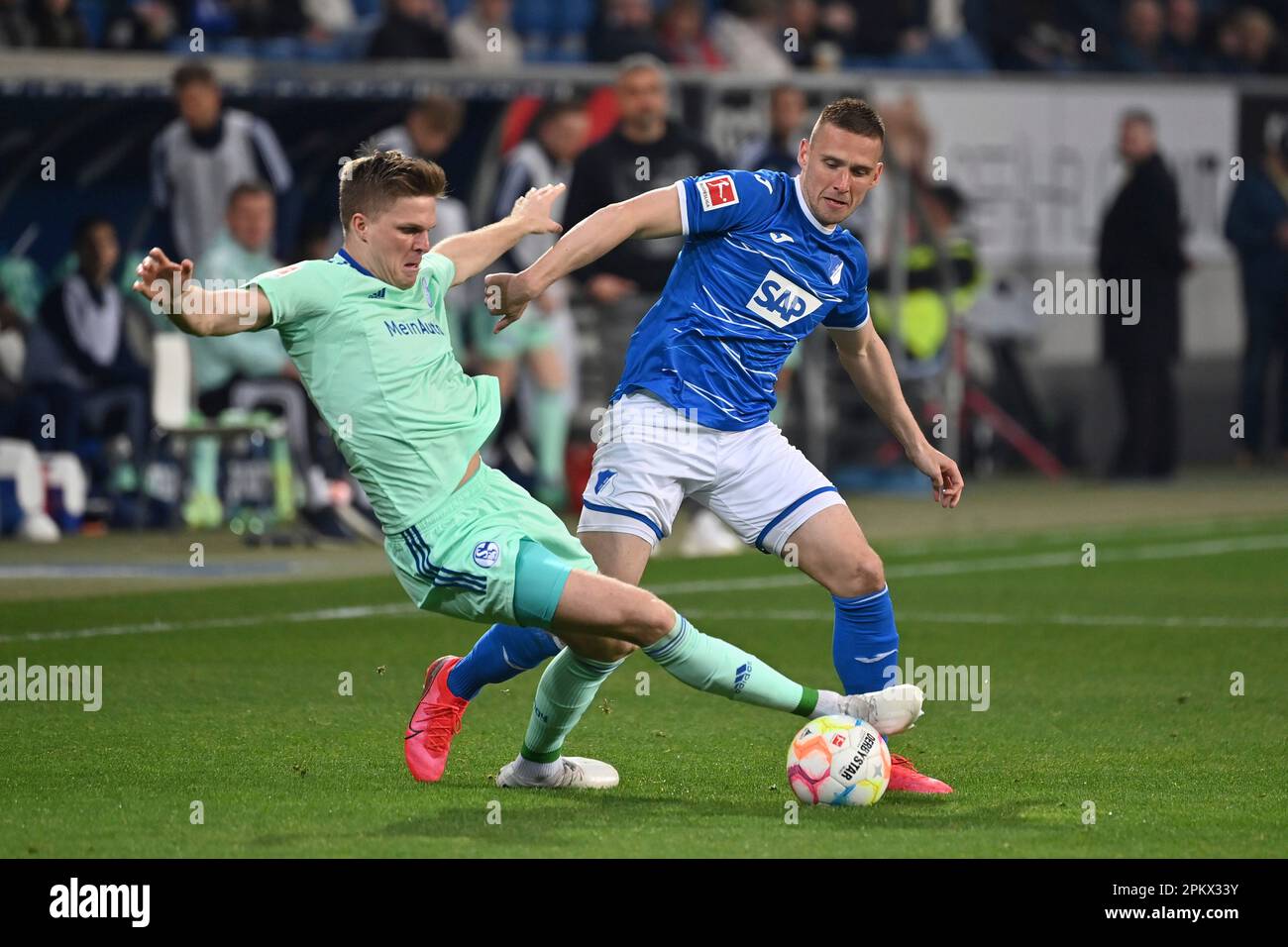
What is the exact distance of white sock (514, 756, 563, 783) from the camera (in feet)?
22.7

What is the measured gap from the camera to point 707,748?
304 inches

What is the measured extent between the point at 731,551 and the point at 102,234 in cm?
454

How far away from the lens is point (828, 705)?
22.1 feet

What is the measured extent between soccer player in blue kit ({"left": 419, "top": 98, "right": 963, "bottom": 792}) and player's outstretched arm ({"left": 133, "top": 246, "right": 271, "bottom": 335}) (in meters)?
1.17

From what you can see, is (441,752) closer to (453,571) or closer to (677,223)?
(453,571)

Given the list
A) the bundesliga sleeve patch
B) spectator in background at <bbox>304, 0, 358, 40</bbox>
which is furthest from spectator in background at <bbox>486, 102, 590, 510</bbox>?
the bundesliga sleeve patch

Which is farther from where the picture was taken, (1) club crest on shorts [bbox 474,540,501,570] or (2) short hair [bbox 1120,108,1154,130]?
(2) short hair [bbox 1120,108,1154,130]

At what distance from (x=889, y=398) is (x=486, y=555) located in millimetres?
1730

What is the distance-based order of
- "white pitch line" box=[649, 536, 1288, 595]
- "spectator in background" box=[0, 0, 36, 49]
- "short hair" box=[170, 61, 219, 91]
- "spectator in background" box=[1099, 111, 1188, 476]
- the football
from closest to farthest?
1. the football
2. "white pitch line" box=[649, 536, 1288, 595]
3. "short hair" box=[170, 61, 219, 91]
4. "spectator in background" box=[0, 0, 36, 49]
5. "spectator in background" box=[1099, 111, 1188, 476]

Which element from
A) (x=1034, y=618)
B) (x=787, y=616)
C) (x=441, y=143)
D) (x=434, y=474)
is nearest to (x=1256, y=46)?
(x=441, y=143)

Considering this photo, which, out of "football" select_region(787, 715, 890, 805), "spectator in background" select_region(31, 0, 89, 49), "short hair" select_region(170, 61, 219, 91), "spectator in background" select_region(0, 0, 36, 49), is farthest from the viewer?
"spectator in background" select_region(31, 0, 89, 49)

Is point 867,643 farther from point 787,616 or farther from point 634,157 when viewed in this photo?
point 634,157

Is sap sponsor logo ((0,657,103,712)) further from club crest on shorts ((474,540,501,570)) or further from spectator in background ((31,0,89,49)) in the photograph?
spectator in background ((31,0,89,49))
